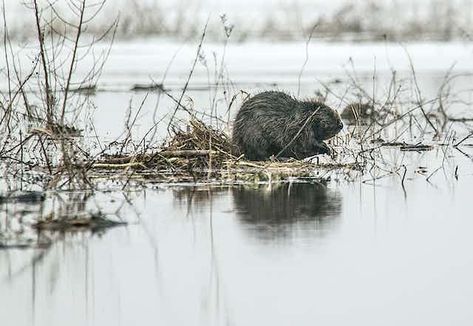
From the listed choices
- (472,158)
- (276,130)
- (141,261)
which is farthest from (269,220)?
(472,158)

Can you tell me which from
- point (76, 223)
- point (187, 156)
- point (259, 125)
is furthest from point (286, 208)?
point (259, 125)

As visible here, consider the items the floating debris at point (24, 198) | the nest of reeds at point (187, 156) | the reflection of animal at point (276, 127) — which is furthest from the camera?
the reflection of animal at point (276, 127)

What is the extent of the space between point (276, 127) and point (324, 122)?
53 centimetres

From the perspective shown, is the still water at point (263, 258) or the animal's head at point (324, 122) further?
the animal's head at point (324, 122)

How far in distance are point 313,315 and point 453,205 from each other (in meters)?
3.06

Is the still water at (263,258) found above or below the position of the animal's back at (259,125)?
below

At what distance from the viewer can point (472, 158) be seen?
10.5 metres

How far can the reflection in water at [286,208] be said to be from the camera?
273 inches

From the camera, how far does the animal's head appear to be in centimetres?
1030

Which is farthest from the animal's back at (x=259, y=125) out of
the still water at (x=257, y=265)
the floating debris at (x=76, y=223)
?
the floating debris at (x=76, y=223)

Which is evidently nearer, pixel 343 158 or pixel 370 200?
pixel 370 200

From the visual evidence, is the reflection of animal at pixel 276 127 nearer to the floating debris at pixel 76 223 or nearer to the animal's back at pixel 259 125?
the animal's back at pixel 259 125

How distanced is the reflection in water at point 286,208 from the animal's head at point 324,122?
1.64 meters

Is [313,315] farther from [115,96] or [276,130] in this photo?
[115,96]
